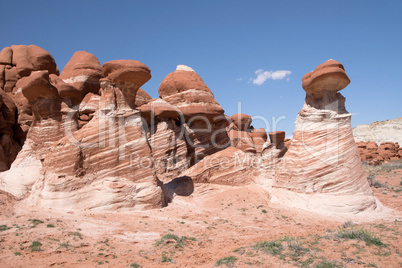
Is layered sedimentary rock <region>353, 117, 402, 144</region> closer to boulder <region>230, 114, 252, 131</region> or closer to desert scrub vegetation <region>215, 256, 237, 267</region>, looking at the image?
boulder <region>230, 114, 252, 131</region>

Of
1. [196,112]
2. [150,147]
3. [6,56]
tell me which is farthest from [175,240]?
[6,56]

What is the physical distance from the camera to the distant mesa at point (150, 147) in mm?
9656

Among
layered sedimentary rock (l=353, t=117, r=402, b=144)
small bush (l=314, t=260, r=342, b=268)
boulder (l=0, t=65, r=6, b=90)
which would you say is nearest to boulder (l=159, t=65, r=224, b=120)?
boulder (l=0, t=65, r=6, b=90)

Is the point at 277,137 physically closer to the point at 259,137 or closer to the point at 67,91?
the point at 259,137

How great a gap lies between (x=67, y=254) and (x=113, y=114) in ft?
18.5

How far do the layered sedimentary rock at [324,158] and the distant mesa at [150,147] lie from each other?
0.03 metres

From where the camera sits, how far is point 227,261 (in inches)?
208

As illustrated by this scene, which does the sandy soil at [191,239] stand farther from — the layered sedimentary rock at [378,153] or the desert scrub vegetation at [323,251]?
the layered sedimentary rock at [378,153]

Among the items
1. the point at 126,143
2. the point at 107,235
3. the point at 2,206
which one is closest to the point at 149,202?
the point at 126,143

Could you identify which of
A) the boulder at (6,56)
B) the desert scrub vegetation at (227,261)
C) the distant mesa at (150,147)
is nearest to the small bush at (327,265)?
the desert scrub vegetation at (227,261)

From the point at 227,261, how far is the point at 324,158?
682cm

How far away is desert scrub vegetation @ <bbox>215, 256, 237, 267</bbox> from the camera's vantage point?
5.17 m

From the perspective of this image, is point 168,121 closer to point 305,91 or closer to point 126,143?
point 126,143

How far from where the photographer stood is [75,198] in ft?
30.2
